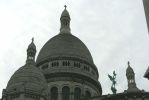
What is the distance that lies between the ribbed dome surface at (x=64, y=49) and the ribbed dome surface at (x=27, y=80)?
7.18 metres

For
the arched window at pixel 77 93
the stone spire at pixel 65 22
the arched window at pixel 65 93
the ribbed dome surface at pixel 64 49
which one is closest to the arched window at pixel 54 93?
the arched window at pixel 65 93

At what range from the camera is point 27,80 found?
131 ft

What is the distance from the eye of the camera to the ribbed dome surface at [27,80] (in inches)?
1538

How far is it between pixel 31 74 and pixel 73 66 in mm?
8457

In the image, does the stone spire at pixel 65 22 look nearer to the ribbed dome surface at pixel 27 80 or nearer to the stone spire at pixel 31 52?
the stone spire at pixel 31 52


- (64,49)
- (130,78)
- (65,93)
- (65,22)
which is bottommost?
(65,93)

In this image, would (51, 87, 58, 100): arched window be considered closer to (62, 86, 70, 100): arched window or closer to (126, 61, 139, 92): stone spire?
(62, 86, 70, 100): arched window

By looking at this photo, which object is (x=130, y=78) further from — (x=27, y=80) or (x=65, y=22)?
(x=65, y=22)

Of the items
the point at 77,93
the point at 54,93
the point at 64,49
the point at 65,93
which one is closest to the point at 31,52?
the point at 64,49

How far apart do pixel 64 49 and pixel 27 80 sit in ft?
36.7

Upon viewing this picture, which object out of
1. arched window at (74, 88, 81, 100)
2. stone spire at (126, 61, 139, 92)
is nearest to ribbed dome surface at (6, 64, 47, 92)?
arched window at (74, 88, 81, 100)

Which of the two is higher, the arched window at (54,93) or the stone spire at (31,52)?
the stone spire at (31,52)

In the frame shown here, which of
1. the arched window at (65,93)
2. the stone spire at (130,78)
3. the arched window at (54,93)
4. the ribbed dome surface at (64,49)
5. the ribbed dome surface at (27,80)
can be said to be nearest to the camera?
the ribbed dome surface at (27,80)

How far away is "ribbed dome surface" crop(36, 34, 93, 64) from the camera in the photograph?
49.4 metres
